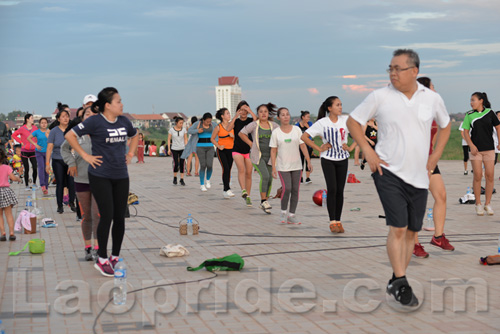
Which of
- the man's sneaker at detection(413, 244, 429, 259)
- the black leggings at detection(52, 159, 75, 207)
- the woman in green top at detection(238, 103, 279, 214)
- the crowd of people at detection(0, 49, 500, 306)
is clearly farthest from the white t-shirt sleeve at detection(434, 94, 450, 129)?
the black leggings at detection(52, 159, 75, 207)

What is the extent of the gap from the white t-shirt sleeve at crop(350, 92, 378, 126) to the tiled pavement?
5.24 feet

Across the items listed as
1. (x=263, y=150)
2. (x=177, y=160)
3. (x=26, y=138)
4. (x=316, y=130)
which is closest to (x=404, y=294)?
(x=316, y=130)

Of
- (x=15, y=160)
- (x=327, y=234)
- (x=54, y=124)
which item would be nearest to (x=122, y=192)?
(x=327, y=234)

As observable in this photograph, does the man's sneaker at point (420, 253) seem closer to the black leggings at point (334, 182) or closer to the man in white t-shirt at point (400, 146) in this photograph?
the man in white t-shirt at point (400, 146)

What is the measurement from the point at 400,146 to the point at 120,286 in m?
2.80

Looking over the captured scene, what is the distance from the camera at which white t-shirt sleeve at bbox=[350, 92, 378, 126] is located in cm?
637

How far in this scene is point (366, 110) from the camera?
6375mm

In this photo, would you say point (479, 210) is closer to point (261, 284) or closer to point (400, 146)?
point (261, 284)

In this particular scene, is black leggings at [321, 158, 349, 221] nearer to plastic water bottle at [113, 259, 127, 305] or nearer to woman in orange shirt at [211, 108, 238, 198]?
plastic water bottle at [113, 259, 127, 305]

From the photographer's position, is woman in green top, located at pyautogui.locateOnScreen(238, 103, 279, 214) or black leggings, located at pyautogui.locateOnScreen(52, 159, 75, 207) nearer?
black leggings, located at pyautogui.locateOnScreen(52, 159, 75, 207)

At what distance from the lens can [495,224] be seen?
11547mm

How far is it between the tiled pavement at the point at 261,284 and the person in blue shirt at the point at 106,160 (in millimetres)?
541

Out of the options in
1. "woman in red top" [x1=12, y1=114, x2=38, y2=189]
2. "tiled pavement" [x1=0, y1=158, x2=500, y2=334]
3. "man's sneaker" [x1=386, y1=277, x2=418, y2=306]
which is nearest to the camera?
"tiled pavement" [x1=0, y1=158, x2=500, y2=334]

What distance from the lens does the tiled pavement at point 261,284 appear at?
18.8 ft
